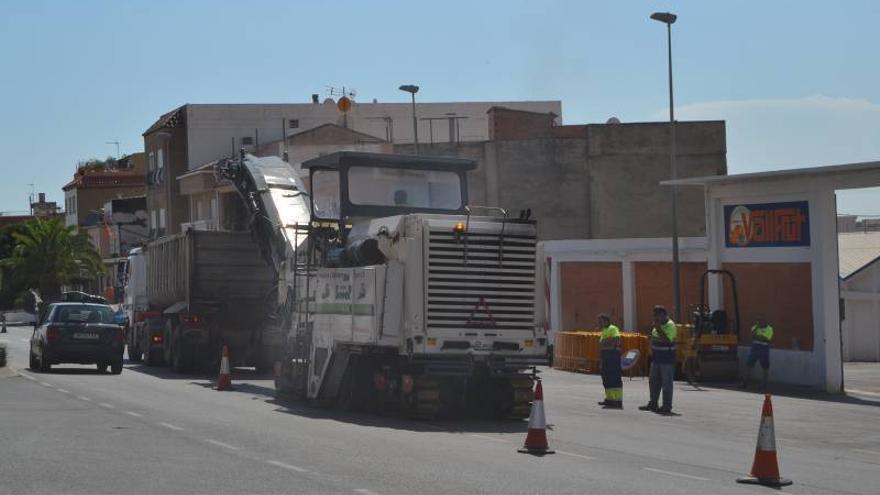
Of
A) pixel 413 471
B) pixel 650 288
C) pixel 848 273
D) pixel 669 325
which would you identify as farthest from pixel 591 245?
pixel 413 471

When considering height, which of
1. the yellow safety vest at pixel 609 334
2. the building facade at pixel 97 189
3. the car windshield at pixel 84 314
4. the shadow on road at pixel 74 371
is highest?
the building facade at pixel 97 189

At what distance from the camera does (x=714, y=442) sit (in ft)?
56.6

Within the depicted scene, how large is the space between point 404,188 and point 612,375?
4.92 m

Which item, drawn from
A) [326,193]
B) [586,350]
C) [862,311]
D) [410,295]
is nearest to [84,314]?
[326,193]

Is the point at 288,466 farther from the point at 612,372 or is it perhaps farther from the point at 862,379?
the point at 862,379

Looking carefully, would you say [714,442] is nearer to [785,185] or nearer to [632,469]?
[632,469]

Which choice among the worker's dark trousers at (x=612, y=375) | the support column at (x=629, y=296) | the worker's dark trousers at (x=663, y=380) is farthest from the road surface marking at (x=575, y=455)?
the support column at (x=629, y=296)

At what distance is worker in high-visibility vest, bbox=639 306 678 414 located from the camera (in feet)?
70.2

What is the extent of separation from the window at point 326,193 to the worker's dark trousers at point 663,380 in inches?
232

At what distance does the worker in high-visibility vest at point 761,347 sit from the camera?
2764 cm

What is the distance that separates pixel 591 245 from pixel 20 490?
2896 centimetres

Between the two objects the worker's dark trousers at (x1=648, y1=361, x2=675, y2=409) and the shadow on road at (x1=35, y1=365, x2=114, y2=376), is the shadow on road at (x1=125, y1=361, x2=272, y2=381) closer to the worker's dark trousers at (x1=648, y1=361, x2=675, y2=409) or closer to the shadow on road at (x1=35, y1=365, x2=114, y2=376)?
the shadow on road at (x1=35, y1=365, x2=114, y2=376)

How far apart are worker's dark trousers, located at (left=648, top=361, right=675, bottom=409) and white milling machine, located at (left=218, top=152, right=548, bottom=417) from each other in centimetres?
305

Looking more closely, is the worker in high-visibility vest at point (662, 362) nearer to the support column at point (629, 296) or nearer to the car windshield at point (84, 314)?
the car windshield at point (84, 314)
